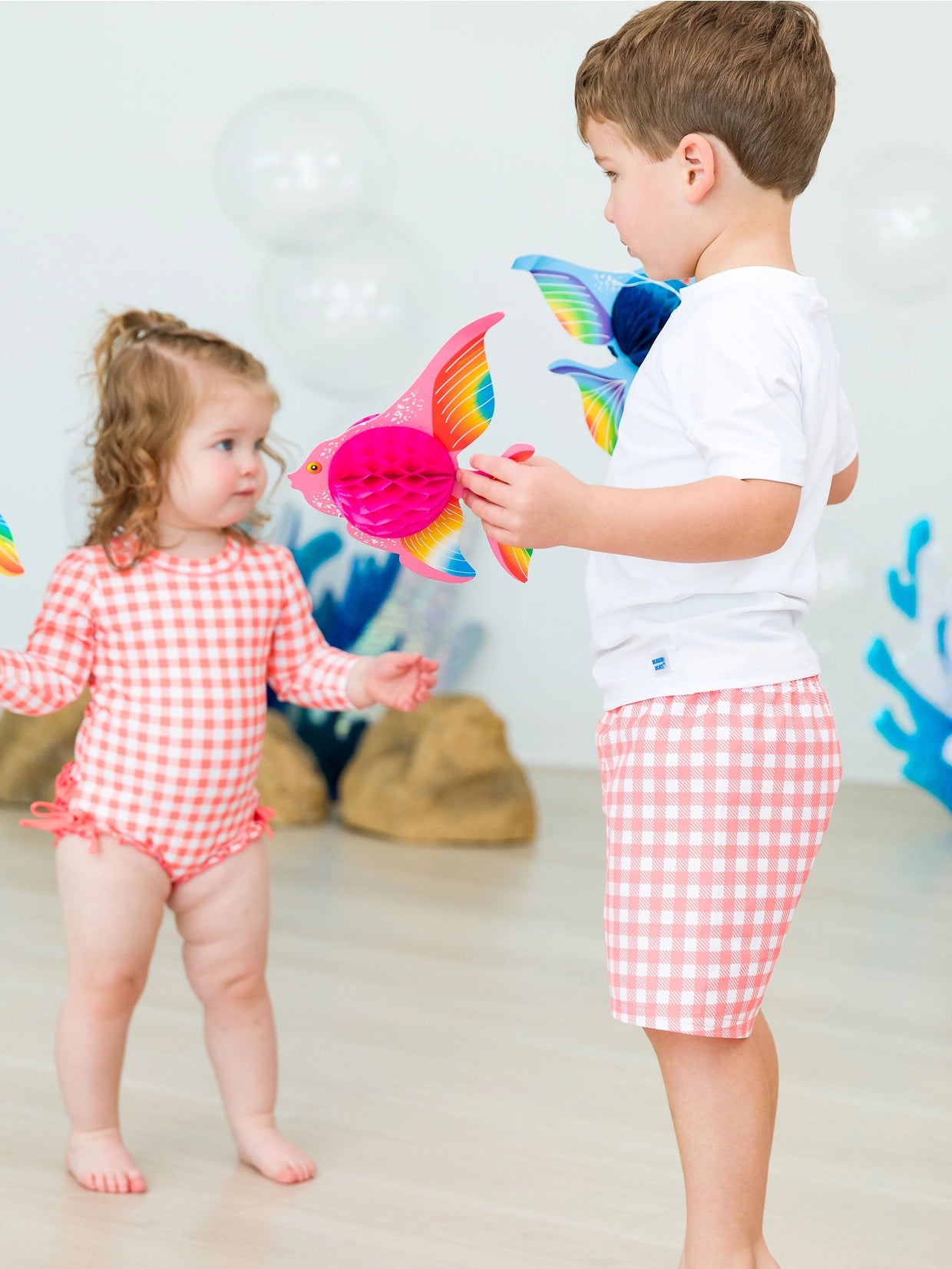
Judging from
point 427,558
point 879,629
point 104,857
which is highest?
point 427,558

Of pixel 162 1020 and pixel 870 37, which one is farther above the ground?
pixel 870 37

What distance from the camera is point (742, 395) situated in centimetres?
88

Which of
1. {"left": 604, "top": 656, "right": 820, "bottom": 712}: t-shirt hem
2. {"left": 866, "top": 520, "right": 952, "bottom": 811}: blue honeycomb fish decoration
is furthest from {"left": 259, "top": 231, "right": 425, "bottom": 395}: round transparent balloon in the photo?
{"left": 604, "top": 656, "right": 820, "bottom": 712}: t-shirt hem

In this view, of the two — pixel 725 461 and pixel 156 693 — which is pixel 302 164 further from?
pixel 725 461

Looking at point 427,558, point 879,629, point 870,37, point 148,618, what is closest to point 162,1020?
point 148,618

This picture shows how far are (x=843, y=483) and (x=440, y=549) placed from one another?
0.33 meters

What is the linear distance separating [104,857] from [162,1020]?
1.57 feet

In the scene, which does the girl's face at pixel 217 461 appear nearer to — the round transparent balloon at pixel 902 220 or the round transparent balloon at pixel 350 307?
the round transparent balloon at pixel 350 307

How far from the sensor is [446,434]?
0.96 meters

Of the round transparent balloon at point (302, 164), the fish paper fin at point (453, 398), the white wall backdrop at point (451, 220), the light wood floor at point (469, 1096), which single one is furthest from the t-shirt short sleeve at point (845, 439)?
the white wall backdrop at point (451, 220)

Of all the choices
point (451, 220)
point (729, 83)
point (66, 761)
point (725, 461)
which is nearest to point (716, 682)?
point (725, 461)

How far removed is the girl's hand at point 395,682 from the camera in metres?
1.29

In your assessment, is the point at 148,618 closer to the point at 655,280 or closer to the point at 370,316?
the point at 655,280

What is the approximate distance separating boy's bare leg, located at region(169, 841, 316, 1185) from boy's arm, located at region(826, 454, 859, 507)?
22.7 inches
